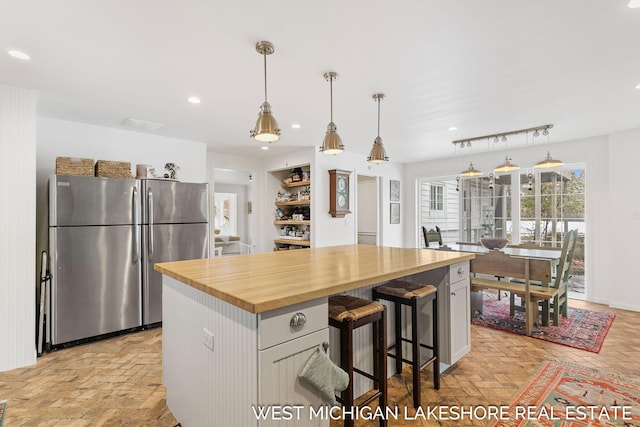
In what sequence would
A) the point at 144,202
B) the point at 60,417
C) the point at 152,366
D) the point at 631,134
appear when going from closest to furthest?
the point at 60,417 → the point at 152,366 → the point at 144,202 → the point at 631,134

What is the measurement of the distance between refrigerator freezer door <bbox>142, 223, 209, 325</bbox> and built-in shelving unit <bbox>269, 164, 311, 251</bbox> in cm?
186

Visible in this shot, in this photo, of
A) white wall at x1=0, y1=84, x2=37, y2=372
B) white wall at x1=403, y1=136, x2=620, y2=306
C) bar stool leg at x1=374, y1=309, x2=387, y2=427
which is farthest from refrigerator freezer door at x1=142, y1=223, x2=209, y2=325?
white wall at x1=403, y1=136, x2=620, y2=306

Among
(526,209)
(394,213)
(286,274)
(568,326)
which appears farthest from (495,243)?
(286,274)

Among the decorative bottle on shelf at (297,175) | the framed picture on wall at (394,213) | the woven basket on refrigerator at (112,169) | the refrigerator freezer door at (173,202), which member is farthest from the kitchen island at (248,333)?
the framed picture on wall at (394,213)

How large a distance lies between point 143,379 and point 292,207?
3828mm

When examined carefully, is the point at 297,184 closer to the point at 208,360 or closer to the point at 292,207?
the point at 292,207

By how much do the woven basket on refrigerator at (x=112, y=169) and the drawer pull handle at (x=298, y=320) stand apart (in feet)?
10.5

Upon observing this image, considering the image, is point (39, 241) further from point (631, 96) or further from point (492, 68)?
point (631, 96)

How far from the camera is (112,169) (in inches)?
136

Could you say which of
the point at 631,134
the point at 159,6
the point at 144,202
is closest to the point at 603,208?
the point at 631,134

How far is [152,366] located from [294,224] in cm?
326

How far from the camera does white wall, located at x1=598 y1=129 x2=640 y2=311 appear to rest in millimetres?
4148

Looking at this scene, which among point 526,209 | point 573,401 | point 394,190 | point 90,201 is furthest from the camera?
point 394,190

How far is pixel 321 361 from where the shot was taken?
134 centimetres
